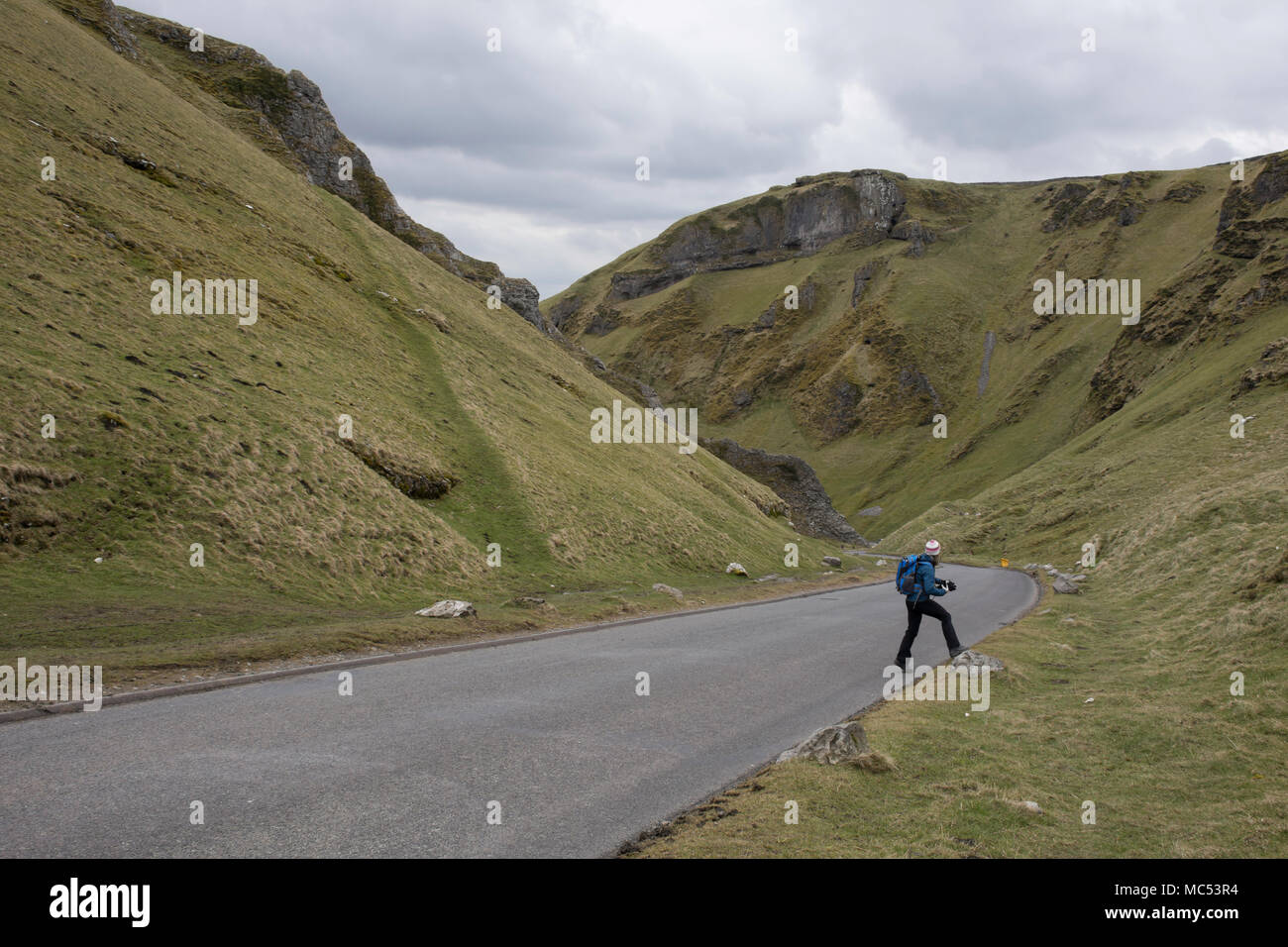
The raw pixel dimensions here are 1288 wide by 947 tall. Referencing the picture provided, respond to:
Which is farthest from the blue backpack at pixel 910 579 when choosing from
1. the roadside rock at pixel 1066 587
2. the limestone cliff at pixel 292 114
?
the limestone cliff at pixel 292 114

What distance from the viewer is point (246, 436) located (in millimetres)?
20891

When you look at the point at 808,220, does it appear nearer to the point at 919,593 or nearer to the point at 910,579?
the point at 910,579

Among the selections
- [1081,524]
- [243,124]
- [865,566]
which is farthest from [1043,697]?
[243,124]

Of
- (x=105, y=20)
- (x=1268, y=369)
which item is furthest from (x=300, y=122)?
(x=1268, y=369)

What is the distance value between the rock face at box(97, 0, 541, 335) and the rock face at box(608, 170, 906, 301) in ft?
449

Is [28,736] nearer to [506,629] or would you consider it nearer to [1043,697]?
[506,629]

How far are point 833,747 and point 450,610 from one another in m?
11.6

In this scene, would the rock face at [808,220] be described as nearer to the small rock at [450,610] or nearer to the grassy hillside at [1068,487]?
the grassy hillside at [1068,487]

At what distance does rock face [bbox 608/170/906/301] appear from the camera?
6816 inches

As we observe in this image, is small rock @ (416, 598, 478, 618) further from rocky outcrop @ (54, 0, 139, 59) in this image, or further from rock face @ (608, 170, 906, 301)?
rock face @ (608, 170, 906, 301)

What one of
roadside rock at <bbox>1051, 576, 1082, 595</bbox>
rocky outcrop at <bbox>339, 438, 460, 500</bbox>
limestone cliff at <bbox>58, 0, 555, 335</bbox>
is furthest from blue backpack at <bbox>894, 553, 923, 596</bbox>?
limestone cliff at <bbox>58, 0, 555, 335</bbox>

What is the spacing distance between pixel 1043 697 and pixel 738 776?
19.1ft

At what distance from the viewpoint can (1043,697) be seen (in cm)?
1038

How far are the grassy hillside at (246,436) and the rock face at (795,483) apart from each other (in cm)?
2287
